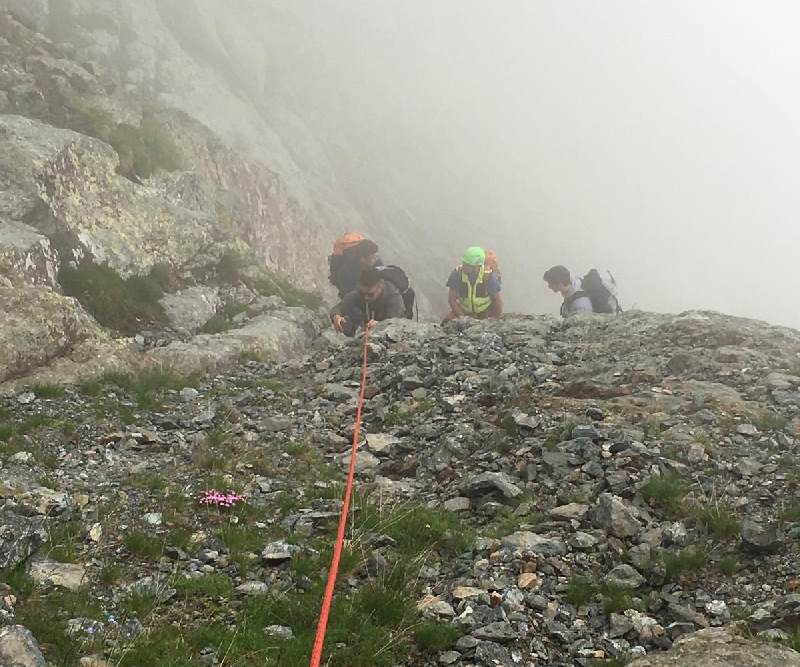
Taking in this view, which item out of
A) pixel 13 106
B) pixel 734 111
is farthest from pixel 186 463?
pixel 734 111

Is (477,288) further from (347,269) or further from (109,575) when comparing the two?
(109,575)

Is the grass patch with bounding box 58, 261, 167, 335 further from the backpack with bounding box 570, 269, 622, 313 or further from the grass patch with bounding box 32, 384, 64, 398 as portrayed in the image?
the backpack with bounding box 570, 269, 622, 313

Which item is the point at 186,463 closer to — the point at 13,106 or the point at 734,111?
the point at 13,106

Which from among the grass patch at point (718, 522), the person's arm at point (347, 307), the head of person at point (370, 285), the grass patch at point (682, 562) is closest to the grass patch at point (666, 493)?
the grass patch at point (718, 522)

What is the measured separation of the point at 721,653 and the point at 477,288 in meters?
17.5

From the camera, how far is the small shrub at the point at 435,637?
615cm

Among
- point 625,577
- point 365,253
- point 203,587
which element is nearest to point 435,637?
point 625,577

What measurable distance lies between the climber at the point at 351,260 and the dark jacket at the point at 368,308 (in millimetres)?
2400

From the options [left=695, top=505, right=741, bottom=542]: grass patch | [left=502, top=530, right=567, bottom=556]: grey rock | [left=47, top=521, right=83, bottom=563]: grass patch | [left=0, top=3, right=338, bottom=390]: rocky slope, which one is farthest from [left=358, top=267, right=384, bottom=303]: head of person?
[left=695, top=505, right=741, bottom=542]: grass patch

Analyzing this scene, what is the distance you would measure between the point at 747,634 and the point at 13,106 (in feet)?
73.6

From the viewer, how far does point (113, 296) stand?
16031mm

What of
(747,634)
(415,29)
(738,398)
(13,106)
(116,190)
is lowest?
(747,634)

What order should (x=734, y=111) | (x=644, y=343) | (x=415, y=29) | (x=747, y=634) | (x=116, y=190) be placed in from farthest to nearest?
1. (x=734, y=111)
2. (x=415, y=29)
3. (x=116, y=190)
4. (x=644, y=343)
5. (x=747, y=634)

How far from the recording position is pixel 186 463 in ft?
33.8
